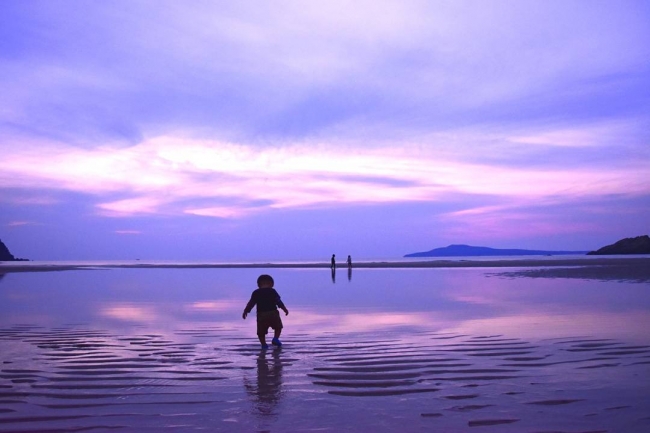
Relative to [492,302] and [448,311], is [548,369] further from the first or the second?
[492,302]

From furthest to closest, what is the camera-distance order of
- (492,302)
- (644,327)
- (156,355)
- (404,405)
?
1. (492,302)
2. (644,327)
3. (156,355)
4. (404,405)

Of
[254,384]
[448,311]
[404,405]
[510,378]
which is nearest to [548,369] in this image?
[510,378]

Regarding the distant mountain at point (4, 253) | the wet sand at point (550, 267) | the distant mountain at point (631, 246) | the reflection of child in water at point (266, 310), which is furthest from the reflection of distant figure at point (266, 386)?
the distant mountain at point (4, 253)

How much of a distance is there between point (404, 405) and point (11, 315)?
14242 mm

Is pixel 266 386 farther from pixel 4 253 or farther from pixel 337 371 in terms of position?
Answer: pixel 4 253

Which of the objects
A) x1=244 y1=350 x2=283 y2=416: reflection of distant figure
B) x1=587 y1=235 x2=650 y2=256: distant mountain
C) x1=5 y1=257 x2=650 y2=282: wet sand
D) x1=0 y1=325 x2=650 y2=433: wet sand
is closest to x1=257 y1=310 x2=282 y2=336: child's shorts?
x1=0 y1=325 x2=650 y2=433: wet sand

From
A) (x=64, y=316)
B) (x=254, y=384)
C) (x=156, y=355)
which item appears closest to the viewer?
(x=254, y=384)

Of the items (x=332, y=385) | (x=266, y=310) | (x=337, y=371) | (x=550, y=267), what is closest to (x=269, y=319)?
(x=266, y=310)

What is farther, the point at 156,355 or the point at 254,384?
the point at 156,355

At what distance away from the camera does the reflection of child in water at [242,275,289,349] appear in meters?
11.1

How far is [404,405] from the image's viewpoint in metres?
6.56

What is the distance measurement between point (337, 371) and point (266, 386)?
132 cm

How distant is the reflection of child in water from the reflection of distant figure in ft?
3.98

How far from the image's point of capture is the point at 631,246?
135875 mm
